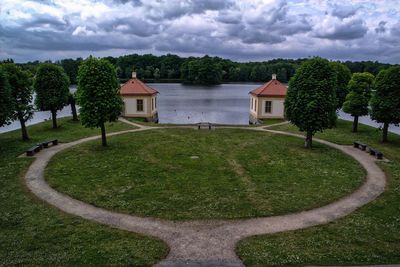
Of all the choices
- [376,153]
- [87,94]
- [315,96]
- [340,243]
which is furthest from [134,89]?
[340,243]

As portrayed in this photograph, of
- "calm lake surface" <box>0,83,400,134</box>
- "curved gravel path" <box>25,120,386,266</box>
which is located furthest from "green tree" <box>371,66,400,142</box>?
"calm lake surface" <box>0,83,400,134</box>

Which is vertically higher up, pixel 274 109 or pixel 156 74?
pixel 156 74

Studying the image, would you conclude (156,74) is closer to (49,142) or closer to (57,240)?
(49,142)

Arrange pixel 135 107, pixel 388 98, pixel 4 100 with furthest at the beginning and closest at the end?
pixel 135 107, pixel 388 98, pixel 4 100

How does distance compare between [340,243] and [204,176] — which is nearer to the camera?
[340,243]

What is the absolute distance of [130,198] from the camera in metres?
18.9

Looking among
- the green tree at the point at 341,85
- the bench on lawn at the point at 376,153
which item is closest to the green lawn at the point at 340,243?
the bench on lawn at the point at 376,153

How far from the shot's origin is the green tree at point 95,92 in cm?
2953

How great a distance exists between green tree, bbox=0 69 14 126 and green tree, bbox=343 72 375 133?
35.0m

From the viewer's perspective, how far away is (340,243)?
14039mm

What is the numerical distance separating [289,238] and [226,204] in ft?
14.6

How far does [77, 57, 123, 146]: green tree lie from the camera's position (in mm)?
29531

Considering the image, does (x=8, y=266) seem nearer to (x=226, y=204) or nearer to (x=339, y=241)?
(x=226, y=204)

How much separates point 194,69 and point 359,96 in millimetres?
107691
